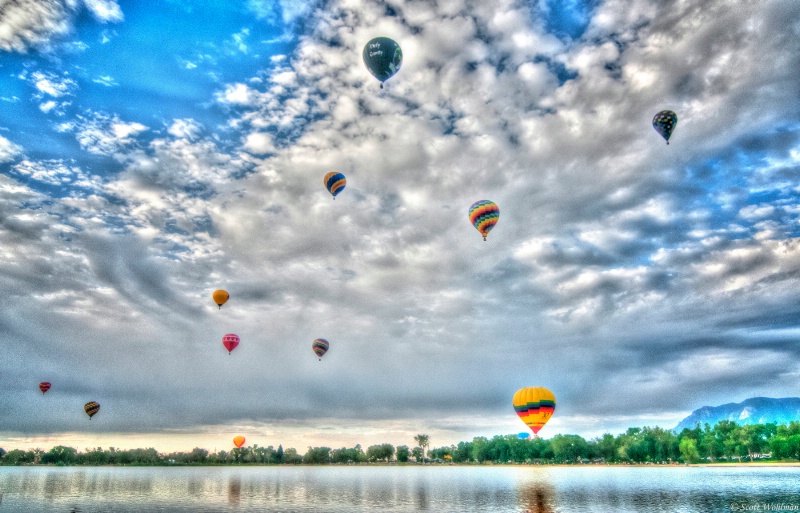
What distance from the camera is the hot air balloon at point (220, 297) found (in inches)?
2891

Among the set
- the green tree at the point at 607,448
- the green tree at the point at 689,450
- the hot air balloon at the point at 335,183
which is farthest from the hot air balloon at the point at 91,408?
the green tree at the point at 607,448

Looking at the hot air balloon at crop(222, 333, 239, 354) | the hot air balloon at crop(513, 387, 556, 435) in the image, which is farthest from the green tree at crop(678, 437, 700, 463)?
the hot air balloon at crop(222, 333, 239, 354)

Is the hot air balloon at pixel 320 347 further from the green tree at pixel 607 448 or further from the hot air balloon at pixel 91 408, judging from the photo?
the green tree at pixel 607 448

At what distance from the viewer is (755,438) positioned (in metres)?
155

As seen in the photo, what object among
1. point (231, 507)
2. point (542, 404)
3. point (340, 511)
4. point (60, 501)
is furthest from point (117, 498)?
point (542, 404)

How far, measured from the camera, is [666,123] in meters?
56.0

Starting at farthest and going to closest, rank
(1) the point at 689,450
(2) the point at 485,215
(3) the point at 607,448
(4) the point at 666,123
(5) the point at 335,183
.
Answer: (3) the point at 607,448, (1) the point at 689,450, (5) the point at 335,183, (2) the point at 485,215, (4) the point at 666,123

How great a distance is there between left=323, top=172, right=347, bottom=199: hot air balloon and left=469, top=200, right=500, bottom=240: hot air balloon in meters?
16.3

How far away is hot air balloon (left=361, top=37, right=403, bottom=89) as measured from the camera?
48.9 meters

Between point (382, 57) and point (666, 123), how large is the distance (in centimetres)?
3123

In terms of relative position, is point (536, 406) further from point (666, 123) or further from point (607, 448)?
point (607, 448)

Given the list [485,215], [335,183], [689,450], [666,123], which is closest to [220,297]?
[335,183]

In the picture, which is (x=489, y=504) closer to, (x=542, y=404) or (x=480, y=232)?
(x=542, y=404)

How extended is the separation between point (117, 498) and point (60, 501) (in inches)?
246
